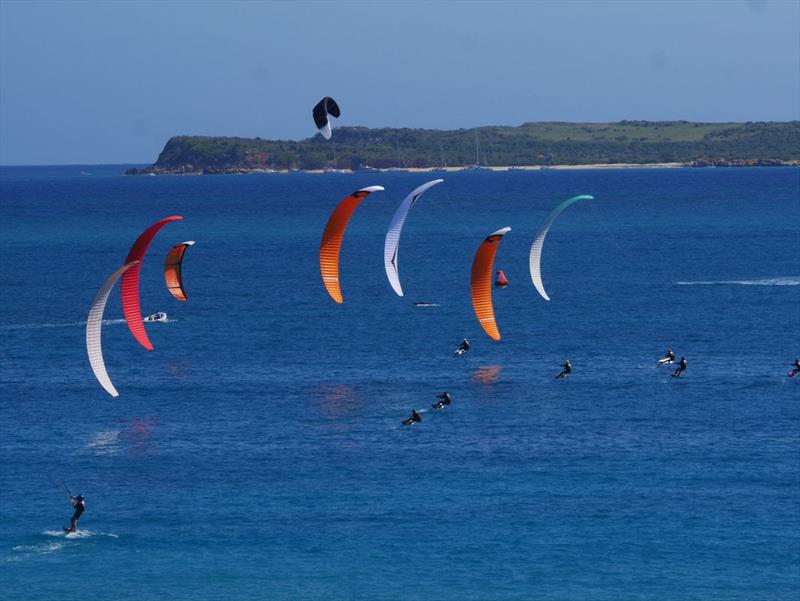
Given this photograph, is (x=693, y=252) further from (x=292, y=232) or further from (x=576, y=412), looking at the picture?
(x=576, y=412)

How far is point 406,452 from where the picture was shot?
57.8 metres

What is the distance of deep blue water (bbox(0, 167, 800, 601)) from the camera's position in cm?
4541

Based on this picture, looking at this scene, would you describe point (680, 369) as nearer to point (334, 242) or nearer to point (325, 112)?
point (334, 242)

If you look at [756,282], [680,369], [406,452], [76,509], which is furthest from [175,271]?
[756,282]

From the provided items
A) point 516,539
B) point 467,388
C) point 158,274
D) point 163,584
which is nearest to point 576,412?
point 467,388

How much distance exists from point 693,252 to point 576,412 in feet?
275

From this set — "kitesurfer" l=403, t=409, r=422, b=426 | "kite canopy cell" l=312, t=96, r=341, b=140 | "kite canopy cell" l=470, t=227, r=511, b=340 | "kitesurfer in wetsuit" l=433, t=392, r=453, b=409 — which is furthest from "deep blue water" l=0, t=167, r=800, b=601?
"kite canopy cell" l=312, t=96, r=341, b=140

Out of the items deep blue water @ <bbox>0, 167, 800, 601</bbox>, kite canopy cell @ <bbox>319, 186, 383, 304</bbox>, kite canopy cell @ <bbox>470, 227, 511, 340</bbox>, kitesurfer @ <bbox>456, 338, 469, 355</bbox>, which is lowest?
deep blue water @ <bbox>0, 167, 800, 601</bbox>

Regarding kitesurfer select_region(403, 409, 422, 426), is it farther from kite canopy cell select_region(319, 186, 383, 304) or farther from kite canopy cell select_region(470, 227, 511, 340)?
kite canopy cell select_region(470, 227, 511, 340)

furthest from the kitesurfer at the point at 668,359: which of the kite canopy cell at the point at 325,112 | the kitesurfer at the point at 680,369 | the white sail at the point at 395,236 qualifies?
the kite canopy cell at the point at 325,112

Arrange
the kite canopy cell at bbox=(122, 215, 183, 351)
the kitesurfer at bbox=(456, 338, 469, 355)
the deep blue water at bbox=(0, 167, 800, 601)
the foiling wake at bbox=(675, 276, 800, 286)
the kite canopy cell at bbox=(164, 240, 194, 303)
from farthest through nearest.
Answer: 1. the foiling wake at bbox=(675, 276, 800, 286)
2. the kitesurfer at bbox=(456, 338, 469, 355)
3. the kite canopy cell at bbox=(164, 240, 194, 303)
4. the kite canopy cell at bbox=(122, 215, 183, 351)
5. the deep blue water at bbox=(0, 167, 800, 601)

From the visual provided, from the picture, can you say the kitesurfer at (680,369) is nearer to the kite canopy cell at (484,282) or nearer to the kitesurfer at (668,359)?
the kitesurfer at (668,359)

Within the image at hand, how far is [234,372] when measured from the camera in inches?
2965

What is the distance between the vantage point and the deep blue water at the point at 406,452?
45.4m
